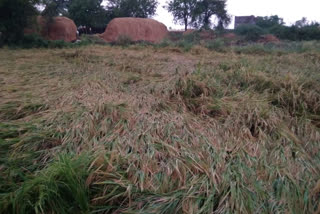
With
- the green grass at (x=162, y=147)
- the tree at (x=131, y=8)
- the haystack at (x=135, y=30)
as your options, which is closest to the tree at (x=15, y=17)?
the haystack at (x=135, y=30)

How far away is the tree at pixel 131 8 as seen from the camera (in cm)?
1708

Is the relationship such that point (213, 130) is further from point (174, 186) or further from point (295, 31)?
point (295, 31)

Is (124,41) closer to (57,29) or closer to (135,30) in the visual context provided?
(135,30)

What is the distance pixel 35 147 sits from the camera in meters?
1.67

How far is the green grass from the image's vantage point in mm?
1288

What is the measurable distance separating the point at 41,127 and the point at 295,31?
15.9 m

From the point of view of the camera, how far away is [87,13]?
1507 centimetres

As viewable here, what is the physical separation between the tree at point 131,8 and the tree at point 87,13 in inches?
57.1

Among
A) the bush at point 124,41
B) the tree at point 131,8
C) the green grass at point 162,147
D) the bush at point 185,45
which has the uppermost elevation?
the tree at point 131,8

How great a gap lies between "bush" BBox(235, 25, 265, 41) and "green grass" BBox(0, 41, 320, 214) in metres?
12.2

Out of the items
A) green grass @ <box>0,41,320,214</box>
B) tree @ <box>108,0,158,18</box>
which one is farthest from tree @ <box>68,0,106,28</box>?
A: green grass @ <box>0,41,320,214</box>

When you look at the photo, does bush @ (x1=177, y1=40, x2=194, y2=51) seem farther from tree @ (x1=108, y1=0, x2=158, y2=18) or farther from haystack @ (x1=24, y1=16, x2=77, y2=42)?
tree @ (x1=108, y1=0, x2=158, y2=18)

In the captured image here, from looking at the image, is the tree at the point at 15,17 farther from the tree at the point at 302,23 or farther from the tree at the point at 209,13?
the tree at the point at 302,23

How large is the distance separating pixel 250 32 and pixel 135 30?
295 inches
